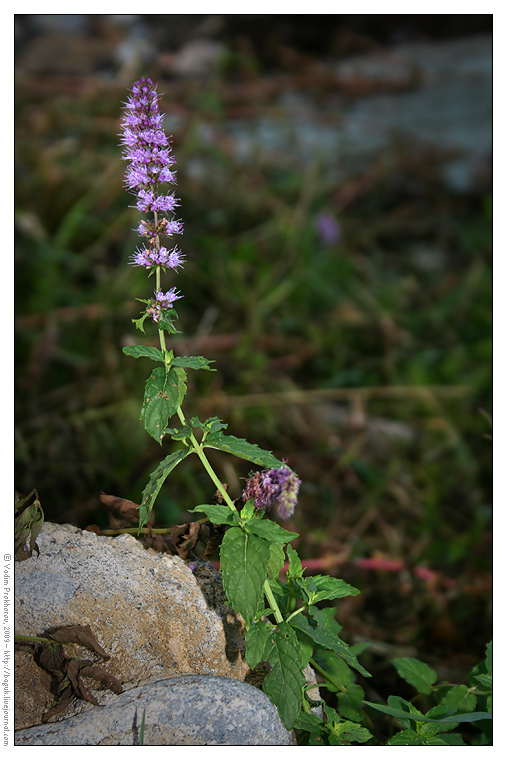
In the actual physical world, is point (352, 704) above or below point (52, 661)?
below

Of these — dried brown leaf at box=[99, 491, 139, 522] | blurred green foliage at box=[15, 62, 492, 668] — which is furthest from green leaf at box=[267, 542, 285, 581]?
blurred green foliage at box=[15, 62, 492, 668]

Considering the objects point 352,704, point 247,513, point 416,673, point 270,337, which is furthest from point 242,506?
point 270,337

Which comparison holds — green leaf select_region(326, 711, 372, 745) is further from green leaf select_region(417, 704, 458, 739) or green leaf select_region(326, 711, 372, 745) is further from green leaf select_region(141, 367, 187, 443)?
green leaf select_region(141, 367, 187, 443)

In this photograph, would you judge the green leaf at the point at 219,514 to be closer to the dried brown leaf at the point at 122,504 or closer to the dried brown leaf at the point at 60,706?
the dried brown leaf at the point at 122,504

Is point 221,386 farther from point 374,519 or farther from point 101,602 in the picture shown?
point 101,602

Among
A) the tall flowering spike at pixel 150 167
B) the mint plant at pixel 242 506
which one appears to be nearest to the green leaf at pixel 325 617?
the mint plant at pixel 242 506

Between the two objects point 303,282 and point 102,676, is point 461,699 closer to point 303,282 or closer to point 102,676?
point 102,676
